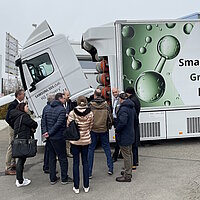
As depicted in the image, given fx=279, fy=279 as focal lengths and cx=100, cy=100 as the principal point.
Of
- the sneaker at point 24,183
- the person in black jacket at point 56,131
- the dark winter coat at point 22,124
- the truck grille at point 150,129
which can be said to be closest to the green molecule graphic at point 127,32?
the truck grille at point 150,129

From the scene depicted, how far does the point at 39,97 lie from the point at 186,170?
4007 millimetres

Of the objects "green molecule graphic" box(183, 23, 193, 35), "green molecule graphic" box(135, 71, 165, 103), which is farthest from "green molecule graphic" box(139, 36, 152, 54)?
"green molecule graphic" box(183, 23, 193, 35)

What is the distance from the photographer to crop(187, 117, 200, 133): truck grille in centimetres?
749

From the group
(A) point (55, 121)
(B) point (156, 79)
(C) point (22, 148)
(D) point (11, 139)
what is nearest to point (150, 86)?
(B) point (156, 79)

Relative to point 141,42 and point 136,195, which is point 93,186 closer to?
point 136,195

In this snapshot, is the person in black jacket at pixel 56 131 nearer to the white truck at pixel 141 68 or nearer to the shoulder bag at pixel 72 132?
the shoulder bag at pixel 72 132

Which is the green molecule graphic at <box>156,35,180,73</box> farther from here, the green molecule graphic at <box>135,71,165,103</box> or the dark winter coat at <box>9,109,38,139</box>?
the dark winter coat at <box>9,109,38,139</box>

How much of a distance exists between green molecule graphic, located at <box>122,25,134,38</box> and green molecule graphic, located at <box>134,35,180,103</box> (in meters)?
0.78

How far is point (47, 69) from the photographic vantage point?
287 inches

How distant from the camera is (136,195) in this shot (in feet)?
14.4

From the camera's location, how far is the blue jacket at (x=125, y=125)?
16.1 feet

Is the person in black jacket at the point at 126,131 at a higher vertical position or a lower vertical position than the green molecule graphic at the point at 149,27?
lower

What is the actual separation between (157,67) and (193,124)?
1824mm

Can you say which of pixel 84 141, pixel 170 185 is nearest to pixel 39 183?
pixel 84 141
